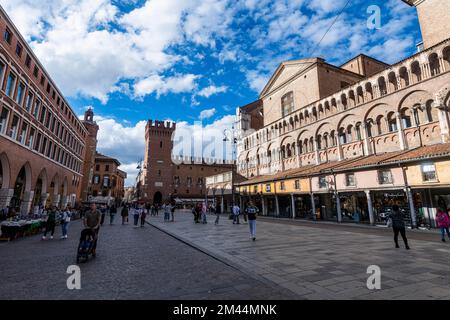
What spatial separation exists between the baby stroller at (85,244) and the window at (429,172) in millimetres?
18444

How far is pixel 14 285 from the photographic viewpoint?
5156mm

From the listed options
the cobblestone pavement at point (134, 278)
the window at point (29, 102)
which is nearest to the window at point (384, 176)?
the cobblestone pavement at point (134, 278)

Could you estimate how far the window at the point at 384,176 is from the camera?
17281 millimetres

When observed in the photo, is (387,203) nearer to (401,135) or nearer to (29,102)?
(401,135)

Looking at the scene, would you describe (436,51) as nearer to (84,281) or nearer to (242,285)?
(242,285)

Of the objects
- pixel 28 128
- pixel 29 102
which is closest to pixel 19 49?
pixel 29 102

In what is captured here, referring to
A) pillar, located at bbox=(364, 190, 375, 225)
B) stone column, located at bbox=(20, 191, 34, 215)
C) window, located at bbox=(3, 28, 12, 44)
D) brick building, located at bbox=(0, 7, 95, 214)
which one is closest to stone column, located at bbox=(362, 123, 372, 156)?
pillar, located at bbox=(364, 190, 375, 225)

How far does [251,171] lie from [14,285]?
36.5m

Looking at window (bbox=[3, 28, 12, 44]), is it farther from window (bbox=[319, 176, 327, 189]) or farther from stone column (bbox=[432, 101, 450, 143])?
stone column (bbox=[432, 101, 450, 143])

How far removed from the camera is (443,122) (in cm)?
1683

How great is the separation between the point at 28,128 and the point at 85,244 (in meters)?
22.3

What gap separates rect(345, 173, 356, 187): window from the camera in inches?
776

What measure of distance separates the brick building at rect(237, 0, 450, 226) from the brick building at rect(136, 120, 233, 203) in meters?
38.2
